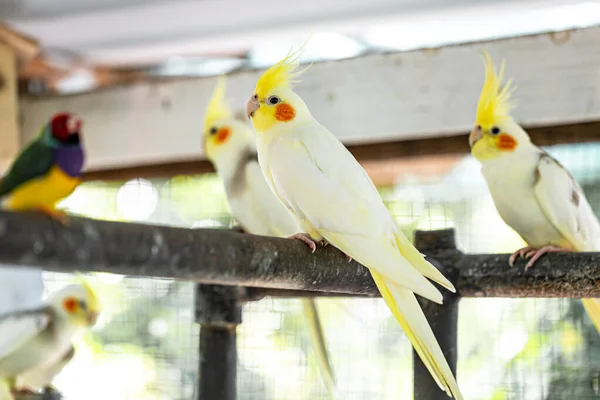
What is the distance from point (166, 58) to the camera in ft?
5.13

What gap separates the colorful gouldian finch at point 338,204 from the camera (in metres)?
0.72

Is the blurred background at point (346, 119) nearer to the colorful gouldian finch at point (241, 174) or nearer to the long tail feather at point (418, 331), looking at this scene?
the colorful gouldian finch at point (241, 174)

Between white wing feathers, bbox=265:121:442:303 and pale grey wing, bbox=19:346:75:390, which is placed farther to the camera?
pale grey wing, bbox=19:346:75:390

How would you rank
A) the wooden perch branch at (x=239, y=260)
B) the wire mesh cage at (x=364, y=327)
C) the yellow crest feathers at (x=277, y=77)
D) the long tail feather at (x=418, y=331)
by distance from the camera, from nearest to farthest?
the wooden perch branch at (x=239, y=260) → the long tail feather at (x=418, y=331) → the yellow crest feathers at (x=277, y=77) → the wire mesh cage at (x=364, y=327)

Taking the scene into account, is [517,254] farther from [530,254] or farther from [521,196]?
[521,196]

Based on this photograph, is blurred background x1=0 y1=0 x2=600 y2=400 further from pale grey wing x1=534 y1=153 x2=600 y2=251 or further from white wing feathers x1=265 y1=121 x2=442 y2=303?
white wing feathers x1=265 y1=121 x2=442 y2=303

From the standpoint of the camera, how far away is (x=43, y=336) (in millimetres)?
1410

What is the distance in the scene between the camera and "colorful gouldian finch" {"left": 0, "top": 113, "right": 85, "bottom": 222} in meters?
0.53

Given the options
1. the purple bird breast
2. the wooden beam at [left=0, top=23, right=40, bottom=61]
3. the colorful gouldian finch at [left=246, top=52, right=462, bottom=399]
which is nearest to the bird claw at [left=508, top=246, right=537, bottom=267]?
the colorful gouldian finch at [left=246, top=52, right=462, bottom=399]

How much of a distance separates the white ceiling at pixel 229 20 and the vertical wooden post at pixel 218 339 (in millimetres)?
567

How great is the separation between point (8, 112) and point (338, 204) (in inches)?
38.5

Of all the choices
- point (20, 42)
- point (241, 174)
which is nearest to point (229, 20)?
point (241, 174)

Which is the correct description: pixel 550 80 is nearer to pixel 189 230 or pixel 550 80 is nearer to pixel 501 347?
pixel 501 347

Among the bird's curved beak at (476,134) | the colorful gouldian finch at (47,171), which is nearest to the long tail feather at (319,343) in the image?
the bird's curved beak at (476,134)
